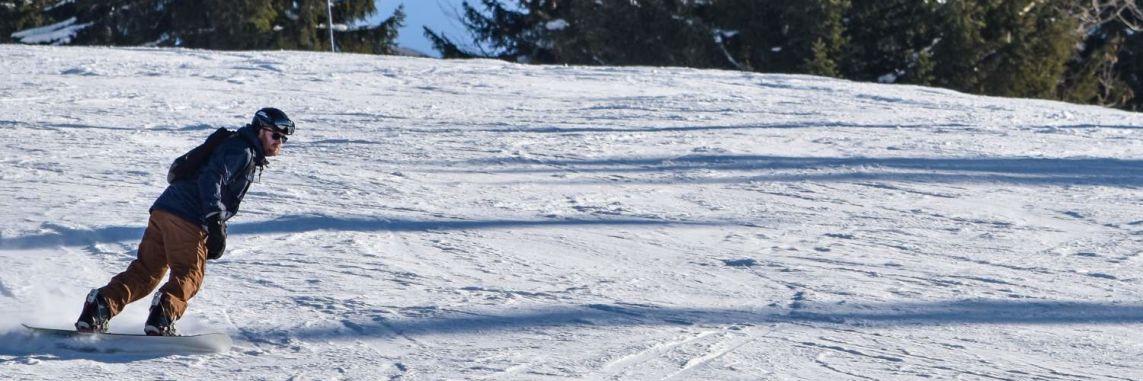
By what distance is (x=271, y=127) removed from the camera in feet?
18.5

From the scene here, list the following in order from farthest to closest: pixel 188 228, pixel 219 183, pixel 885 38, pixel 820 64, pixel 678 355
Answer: pixel 885 38, pixel 820 64, pixel 678 355, pixel 188 228, pixel 219 183

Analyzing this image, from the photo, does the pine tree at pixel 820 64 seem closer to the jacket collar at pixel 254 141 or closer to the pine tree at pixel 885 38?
the pine tree at pixel 885 38

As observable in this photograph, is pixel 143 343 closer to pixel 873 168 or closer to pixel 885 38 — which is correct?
pixel 873 168

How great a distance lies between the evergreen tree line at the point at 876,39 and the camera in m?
28.1

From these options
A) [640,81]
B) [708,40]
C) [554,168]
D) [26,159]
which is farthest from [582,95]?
[708,40]

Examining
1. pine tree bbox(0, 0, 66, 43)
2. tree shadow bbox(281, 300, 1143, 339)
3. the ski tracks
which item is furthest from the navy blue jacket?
pine tree bbox(0, 0, 66, 43)

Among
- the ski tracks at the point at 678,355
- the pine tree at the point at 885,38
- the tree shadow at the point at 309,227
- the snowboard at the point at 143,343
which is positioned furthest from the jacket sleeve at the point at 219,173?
the pine tree at the point at 885,38

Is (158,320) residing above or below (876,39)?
below

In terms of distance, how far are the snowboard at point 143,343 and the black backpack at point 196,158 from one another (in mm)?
662

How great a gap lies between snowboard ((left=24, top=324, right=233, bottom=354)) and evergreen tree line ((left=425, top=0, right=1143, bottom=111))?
21623 millimetres

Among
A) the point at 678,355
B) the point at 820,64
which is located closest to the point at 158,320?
the point at 678,355

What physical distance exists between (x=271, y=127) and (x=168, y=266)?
2.64 feet

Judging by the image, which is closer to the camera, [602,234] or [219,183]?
[219,183]

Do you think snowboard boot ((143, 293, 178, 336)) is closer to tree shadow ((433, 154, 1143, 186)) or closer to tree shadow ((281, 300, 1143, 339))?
tree shadow ((281, 300, 1143, 339))
